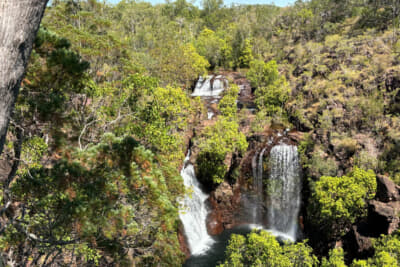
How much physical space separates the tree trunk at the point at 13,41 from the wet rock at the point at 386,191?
1830 cm

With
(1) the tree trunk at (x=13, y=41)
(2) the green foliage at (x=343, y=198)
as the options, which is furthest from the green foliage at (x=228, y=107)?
(1) the tree trunk at (x=13, y=41)

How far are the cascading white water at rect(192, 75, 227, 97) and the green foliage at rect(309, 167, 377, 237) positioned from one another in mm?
23238

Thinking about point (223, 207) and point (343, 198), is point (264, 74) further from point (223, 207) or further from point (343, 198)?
point (343, 198)

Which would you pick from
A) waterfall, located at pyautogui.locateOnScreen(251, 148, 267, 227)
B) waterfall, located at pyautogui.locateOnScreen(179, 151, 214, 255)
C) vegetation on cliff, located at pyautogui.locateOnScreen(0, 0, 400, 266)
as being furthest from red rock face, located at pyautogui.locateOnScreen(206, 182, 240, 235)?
waterfall, located at pyautogui.locateOnScreen(251, 148, 267, 227)

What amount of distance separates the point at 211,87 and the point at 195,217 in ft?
73.1

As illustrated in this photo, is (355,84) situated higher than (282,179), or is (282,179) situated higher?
(355,84)

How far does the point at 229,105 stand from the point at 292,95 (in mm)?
7813

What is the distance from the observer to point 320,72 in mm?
30703

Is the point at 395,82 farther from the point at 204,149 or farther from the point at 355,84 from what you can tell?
the point at 204,149

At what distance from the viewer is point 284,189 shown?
2081 centimetres

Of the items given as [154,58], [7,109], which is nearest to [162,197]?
[7,109]

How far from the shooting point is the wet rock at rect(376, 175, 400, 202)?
15.3 meters

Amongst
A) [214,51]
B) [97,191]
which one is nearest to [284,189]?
[97,191]

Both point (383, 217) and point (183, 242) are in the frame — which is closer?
point (383, 217)
